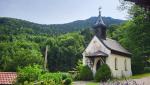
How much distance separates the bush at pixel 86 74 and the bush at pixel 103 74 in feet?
8.03

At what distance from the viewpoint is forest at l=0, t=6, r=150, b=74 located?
4627 centimetres

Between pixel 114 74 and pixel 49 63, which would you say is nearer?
pixel 114 74

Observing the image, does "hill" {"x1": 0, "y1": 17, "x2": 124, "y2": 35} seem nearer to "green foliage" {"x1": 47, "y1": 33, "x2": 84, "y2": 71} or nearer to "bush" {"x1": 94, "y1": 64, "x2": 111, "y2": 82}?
"green foliage" {"x1": 47, "y1": 33, "x2": 84, "y2": 71}

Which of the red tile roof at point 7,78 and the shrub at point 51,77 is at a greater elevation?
the shrub at point 51,77

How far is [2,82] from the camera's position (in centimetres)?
3119

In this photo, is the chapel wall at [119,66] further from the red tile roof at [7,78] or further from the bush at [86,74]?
the red tile roof at [7,78]

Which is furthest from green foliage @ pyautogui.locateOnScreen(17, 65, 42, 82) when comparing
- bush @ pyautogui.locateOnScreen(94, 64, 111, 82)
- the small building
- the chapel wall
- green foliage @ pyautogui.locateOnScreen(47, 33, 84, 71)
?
green foliage @ pyautogui.locateOnScreen(47, 33, 84, 71)

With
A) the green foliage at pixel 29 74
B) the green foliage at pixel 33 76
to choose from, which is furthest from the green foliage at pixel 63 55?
the green foliage at pixel 29 74

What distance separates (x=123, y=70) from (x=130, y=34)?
5698mm

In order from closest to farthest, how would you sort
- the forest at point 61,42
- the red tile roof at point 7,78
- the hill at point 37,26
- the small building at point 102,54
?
1. the red tile roof at point 7,78
2. the small building at point 102,54
3. the forest at point 61,42
4. the hill at point 37,26

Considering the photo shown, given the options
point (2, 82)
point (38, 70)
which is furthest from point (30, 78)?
point (2, 82)

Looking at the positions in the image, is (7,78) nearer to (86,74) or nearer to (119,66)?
(86,74)

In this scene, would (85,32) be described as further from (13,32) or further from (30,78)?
(30,78)

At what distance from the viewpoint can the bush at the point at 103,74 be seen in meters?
38.5
